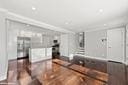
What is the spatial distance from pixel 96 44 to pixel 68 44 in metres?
2.44

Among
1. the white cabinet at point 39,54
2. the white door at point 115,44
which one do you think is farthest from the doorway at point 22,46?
the white door at point 115,44

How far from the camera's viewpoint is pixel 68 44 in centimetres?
795

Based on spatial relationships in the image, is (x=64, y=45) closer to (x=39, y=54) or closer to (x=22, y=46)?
(x=39, y=54)

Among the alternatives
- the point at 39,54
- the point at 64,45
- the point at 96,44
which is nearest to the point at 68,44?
the point at 64,45

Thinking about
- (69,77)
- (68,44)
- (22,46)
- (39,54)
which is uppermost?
(68,44)

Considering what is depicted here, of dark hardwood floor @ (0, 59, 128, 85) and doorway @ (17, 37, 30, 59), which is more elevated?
doorway @ (17, 37, 30, 59)

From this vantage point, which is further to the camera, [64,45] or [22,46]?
[64,45]

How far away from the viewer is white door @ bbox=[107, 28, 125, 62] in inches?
211

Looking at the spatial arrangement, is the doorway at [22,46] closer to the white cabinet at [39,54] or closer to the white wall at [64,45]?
A: the white cabinet at [39,54]

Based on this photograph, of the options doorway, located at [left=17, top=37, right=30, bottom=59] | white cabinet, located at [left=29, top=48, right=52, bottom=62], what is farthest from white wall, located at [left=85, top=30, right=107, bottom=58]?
doorway, located at [left=17, top=37, right=30, bottom=59]

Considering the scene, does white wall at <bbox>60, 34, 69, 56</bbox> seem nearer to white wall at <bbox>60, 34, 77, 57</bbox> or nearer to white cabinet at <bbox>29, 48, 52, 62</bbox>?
white wall at <bbox>60, 34, 77, 57</bbox>

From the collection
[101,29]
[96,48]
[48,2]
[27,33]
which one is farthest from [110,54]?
[27,33]

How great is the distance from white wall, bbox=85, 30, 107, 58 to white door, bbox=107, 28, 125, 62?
295mm

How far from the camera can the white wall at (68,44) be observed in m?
7.98
